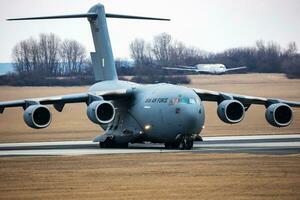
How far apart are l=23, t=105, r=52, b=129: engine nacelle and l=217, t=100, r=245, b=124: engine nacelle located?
662 cm

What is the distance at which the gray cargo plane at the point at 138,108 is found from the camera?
3225 centimetres

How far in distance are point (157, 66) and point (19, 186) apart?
3818 cm

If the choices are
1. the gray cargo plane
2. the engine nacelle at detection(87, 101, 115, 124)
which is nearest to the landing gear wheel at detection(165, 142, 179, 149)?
the gray cargo plane

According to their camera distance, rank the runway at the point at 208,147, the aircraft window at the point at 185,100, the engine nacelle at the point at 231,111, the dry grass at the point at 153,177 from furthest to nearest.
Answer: the engine nacelle at the point at 231,111 < the aircraft window at the point at 185,100 < the runway at the point at 208,147 < the dry grass at the point at 153,177

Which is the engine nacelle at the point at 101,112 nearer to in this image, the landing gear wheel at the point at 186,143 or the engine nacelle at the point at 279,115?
the landing gear wheel at the point at 186,143

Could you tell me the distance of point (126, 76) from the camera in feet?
181

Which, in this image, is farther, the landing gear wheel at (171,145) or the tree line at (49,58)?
the tree line at (49,58)

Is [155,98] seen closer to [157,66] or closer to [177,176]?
[177,176]

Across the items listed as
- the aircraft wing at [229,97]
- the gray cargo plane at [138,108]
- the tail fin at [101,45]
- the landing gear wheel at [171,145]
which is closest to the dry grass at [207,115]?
the tail fin at [101,45]

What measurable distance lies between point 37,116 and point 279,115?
380 inches

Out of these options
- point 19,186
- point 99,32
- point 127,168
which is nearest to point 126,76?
point 99,32

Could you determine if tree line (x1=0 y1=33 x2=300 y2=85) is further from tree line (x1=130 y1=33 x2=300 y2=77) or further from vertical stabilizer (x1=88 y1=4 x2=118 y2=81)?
vertical stabilizer (x1=88 y1=4 x2=118 y2=81)

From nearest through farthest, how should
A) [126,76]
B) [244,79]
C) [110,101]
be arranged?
[110,101] → [126,76] → [244,79]

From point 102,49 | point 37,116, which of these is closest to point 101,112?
point 37,116
